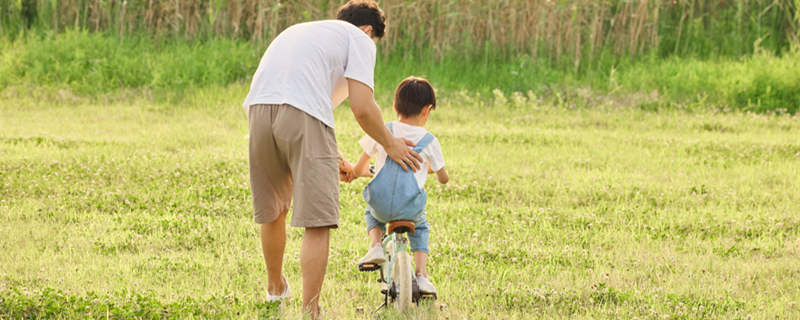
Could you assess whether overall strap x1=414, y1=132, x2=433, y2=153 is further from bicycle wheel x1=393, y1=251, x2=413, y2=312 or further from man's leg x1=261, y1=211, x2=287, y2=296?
man's leg x1=261, y1=211, x2=287, y2=296

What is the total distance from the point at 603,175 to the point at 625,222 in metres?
1.84

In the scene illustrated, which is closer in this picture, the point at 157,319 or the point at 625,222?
the point at 157,319

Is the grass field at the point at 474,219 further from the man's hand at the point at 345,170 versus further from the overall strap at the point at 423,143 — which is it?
the overall strap at the point at 423,143

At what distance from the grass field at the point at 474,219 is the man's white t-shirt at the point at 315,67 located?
50.7 inches

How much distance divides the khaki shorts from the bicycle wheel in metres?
0.43

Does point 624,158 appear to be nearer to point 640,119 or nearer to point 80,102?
point 640,119

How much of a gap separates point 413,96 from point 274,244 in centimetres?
119

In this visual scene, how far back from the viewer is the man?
179 inches

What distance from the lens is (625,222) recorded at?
758cm

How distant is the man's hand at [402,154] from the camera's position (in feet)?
15.6

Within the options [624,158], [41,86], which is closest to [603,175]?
[624,158]

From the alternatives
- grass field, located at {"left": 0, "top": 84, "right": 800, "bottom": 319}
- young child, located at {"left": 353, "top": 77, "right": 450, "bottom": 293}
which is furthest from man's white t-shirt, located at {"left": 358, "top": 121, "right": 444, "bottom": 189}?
grass field, located at {"left": 0, "top": 84, "right": 800, "bottom": 319}

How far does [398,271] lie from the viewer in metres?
4.86

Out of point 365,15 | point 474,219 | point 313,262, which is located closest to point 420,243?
point 313,262
